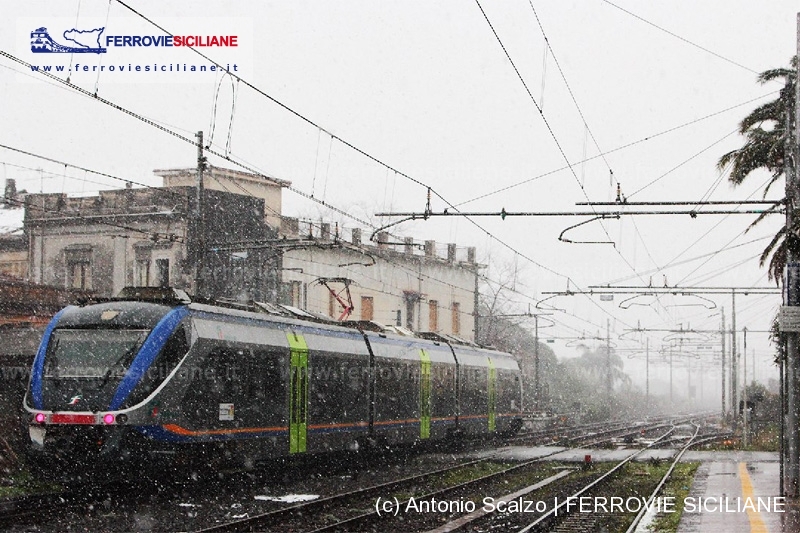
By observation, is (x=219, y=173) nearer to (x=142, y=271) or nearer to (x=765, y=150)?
(x=142, y=271)

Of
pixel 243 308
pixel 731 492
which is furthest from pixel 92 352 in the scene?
pixel 731 492

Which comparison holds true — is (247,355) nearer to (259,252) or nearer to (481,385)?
(481,385)

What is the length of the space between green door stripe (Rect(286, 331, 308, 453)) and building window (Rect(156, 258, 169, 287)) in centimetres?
2291

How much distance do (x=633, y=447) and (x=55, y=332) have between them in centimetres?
2240

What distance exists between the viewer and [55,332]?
628 inches

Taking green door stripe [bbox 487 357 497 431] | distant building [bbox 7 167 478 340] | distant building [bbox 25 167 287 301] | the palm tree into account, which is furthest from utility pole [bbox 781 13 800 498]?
distant building [bbox 25 167 287 301]

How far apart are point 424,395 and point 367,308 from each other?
24199 mm

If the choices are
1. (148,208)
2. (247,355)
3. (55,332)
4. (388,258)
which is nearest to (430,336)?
(247,355)

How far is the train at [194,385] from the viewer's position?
1480 centimetres

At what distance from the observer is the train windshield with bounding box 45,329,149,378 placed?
1519 cm

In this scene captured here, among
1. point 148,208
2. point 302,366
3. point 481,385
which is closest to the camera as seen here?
point 302,366

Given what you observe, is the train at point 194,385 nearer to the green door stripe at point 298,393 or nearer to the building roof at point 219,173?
the green door stripe at point 298,393

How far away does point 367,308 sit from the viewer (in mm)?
50781

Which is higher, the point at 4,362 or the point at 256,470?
the point at 4,362
